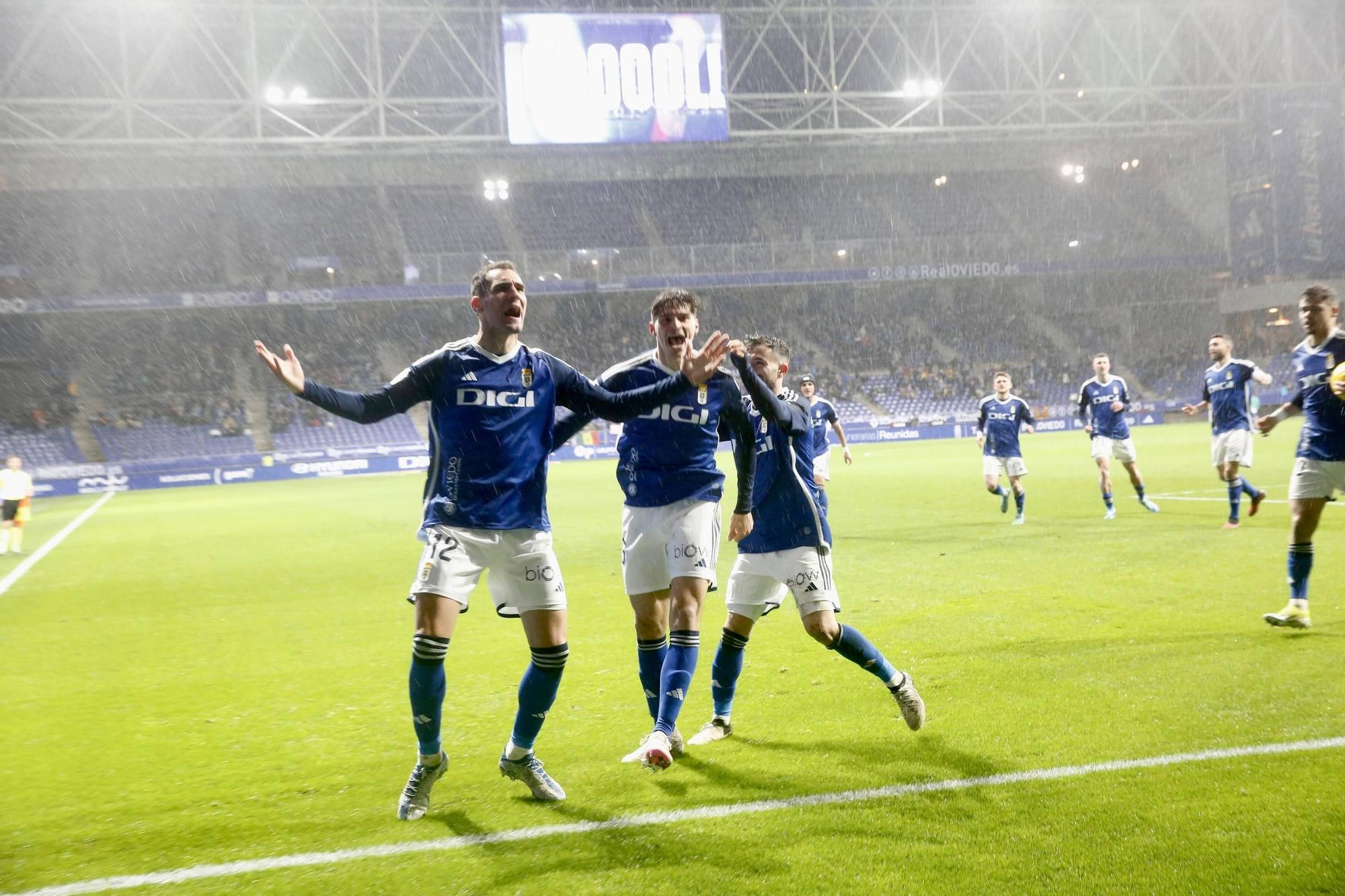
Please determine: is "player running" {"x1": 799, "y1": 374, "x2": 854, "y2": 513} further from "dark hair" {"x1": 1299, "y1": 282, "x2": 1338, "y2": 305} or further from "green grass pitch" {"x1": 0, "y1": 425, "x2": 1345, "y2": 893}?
"dark hair" {"x1": 1299, "y1": 282, "x2": 1338, "y2": 305}

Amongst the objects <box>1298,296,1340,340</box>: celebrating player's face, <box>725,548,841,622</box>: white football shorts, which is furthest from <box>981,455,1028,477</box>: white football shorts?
<box>725,548,841,622</box>: white football shorts

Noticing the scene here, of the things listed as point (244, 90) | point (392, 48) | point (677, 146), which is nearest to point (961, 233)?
point (677, 146)

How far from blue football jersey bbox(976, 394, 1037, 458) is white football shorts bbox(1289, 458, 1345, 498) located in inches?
295

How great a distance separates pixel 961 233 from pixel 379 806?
162ft

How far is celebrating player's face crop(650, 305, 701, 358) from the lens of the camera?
485 centimetres

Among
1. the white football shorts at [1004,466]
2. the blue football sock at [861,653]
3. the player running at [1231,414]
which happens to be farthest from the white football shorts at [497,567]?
the white football shorts at [1004,466]

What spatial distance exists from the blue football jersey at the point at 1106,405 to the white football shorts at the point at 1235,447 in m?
1.96

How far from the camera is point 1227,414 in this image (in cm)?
1247

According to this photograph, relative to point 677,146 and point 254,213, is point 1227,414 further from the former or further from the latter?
point 254,213

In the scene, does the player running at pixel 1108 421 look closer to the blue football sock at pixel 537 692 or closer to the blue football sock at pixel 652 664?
the blue football sock at pixel 652 664

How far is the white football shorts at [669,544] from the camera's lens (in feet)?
16.4

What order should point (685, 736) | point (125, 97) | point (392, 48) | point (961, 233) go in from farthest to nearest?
point (961, 233) → point (392, 48) → point (125, 97) → point (685, 736)

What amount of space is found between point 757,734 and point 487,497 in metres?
1.96

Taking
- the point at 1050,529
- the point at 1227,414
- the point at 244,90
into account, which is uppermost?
the point at 244,90
